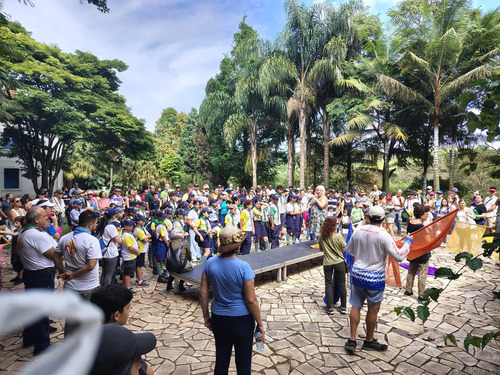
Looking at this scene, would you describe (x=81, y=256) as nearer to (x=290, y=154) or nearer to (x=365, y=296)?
(x=365, y=296)

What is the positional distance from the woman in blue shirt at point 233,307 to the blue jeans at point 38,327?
8.51 ft

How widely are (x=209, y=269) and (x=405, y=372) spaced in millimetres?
2923

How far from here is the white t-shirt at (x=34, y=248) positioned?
3.76 m

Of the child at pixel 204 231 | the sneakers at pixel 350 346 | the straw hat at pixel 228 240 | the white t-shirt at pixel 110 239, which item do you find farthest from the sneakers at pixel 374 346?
the white t-shirt at pixel 110 239

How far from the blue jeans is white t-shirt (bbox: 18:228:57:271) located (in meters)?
0.11

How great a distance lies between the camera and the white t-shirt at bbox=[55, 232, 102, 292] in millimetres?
3508

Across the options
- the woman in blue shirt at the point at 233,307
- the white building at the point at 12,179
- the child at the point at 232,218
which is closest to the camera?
the woman in blue shirt at the point at 233,307

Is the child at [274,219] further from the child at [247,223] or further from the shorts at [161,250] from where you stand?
the shorts at [161,250]

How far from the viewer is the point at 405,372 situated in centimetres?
354

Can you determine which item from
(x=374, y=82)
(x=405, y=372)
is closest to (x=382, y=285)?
(x=405, y=372)

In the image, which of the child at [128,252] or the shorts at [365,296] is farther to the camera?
the child at [128,252]

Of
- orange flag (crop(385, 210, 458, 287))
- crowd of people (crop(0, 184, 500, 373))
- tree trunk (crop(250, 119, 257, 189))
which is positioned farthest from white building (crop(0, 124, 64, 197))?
orange flag (crop(385, 210, 458, 287))

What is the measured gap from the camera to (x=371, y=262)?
3707mm

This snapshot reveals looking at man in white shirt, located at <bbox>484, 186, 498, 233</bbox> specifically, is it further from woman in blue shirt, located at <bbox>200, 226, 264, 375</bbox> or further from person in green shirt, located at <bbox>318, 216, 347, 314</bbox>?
woman in blue shirt, located at <bbox>200, 226, 264, 375</bbox>
